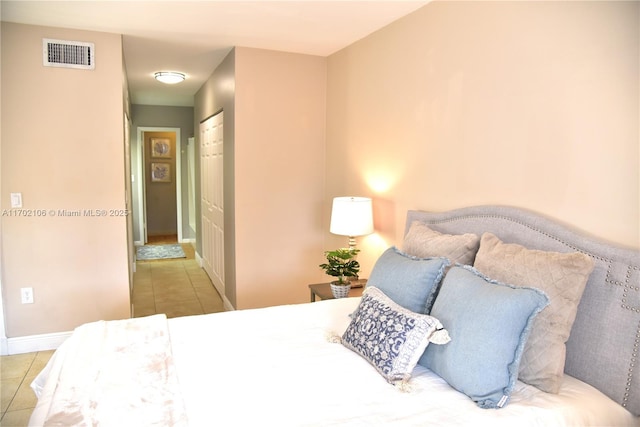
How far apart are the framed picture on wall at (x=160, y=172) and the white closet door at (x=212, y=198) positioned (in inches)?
118

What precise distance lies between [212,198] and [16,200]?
2.14 metres

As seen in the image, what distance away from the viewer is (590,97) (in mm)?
1761

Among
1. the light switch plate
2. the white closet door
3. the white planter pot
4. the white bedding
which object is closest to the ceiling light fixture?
the white closet door

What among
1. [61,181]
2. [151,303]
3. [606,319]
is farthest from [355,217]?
[151,303]

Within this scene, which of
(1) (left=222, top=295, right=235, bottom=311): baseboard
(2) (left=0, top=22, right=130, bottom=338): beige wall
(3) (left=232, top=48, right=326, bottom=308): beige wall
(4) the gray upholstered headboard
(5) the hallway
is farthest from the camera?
(5) the hallway

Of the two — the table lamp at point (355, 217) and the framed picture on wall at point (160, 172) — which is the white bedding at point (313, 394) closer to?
Answer: the table lamp at point (355, 217)

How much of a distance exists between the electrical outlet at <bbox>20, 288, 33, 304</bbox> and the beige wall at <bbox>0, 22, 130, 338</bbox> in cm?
3

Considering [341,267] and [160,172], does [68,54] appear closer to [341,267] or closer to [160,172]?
[341,267]

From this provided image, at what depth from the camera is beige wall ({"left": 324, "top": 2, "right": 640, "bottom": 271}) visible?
5.53 feet

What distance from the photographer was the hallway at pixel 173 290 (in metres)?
4.59

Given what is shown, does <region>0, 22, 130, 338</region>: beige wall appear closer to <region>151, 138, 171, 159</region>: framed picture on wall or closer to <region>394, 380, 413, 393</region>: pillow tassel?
<region>394, 380, 413, 393</region>: pillow tassel

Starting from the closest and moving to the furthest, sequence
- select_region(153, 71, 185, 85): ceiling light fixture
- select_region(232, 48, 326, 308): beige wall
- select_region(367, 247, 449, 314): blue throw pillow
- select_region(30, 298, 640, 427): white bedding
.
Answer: select_region(30, 298, 640, 427): white bedding → select_region(367, 247, 449, 314): blue throw pillow → select_region(232, 48, 326, 308): beige wall → select_region(153, 71, 185, 85): ceiling light fixture

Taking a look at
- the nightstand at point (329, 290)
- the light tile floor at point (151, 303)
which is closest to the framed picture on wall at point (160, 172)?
the light tile floor at point (151, 303)

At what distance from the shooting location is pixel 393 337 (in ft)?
5.67
